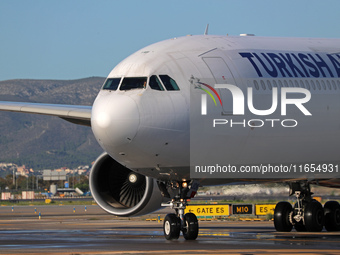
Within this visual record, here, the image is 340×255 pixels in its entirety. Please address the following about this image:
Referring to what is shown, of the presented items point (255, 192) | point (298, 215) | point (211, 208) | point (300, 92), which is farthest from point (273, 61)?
point (211, 208)

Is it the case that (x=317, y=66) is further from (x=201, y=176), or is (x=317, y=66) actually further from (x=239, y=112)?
(x=201, y=176)

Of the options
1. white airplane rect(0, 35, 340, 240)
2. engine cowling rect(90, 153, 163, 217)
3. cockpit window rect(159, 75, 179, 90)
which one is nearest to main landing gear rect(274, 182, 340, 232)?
white airplane rect(0, 35, 340, 240)

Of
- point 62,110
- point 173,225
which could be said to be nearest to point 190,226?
point 173,225

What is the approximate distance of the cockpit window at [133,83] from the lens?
59.0ft

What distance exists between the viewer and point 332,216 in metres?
23.4

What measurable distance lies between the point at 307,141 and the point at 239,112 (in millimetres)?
2077

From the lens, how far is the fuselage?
57.3 feet

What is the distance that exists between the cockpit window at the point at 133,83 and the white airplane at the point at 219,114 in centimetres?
2

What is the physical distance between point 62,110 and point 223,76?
23.9 feet

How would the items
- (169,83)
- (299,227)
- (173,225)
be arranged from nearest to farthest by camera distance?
1. (169,83)
2. (173,225)
3. (299,227)

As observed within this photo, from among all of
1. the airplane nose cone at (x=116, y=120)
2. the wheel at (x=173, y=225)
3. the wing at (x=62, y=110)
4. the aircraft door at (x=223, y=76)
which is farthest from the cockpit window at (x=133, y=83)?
the wing at (x=62, y=110)

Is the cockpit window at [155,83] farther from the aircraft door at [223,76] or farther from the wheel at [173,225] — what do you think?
the wheel at [173,225]

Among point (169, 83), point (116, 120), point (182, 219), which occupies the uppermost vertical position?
point (169, 83)

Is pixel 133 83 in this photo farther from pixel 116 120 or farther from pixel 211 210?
pixel 211 210
